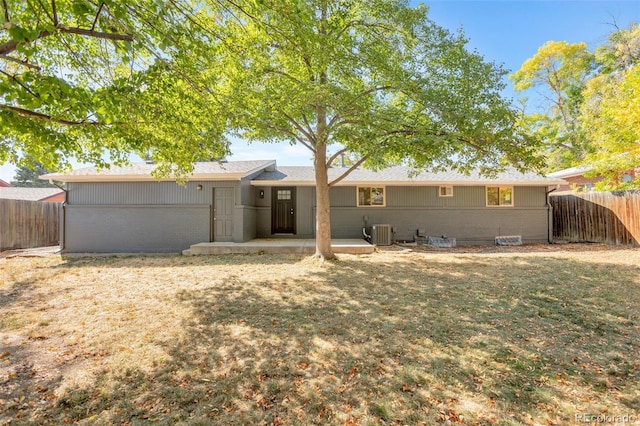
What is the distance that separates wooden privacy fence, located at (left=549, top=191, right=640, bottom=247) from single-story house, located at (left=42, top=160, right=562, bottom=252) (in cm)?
137

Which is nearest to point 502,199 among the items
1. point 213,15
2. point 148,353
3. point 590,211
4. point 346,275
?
point 590,211

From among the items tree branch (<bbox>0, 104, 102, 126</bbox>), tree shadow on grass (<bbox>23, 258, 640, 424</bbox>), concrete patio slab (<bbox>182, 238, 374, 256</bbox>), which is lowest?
tree shadow on grass (<bbox>23, 258, 640, 424</bbox>)

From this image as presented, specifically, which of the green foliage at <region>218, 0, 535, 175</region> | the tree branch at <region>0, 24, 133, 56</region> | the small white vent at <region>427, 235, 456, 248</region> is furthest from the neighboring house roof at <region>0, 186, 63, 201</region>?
the small white vent at <region>427, 235, 456, 248</region>

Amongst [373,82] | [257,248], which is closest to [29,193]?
[257,248]

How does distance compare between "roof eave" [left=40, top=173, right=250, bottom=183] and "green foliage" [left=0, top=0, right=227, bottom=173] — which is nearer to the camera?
"green foliage" [left=0, top=0, right=227, bottom=173]

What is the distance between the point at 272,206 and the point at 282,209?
17.5 inches

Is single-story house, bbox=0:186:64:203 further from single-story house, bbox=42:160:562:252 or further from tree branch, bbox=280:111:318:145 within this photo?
tree branch, bbox=280:111:318:145

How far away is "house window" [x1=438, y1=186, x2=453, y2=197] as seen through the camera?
11.9 meters

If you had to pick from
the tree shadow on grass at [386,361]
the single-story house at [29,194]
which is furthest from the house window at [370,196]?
the single-story house at [29,194]

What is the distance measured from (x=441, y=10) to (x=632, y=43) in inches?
706

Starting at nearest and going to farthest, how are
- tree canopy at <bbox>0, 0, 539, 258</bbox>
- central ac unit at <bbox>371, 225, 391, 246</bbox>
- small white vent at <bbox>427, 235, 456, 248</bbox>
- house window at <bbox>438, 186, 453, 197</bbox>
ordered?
1. tree canopy at <bbox>0, 0, 539, 258</bbox>
2. central ac unit at <bbox>371, 225, 391, 246</bbox>
3. small white vent at <bbox>427, 235, 456, 248</bbox>
4. house window at <bbox>438, 186, 453, 197</bbox>

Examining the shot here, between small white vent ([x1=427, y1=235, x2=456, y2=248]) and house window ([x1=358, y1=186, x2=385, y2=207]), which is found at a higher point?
house window ([x1=358, y1=186, x2=385, y2=207])

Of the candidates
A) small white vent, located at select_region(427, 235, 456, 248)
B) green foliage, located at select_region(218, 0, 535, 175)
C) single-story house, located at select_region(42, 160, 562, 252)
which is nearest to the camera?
green foliage, located at select_region(218, 0, 535, 175)

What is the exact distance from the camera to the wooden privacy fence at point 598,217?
405 inches
